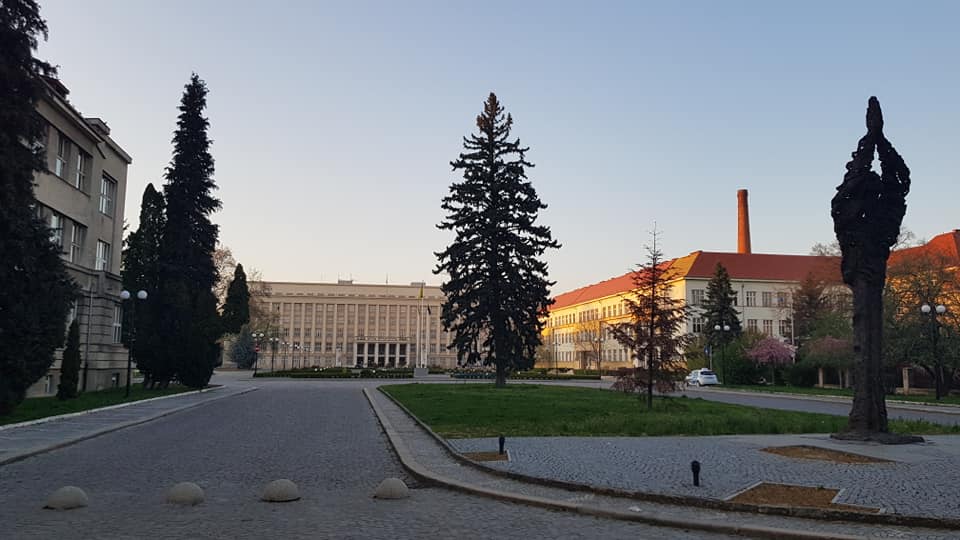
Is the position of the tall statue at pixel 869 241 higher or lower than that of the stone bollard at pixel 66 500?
higher

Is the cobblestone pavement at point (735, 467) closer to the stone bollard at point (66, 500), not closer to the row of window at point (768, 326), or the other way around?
the stone bollard at point (66, 500)

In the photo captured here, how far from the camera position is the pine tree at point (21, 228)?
762 inches

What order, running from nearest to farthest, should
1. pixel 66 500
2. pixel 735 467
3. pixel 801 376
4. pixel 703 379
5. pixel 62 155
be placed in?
pixel 66 500, pixel 735 467, pixel 62 155, pixel 703 379, pixel 801 376

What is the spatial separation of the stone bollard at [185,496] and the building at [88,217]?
22.7 metres

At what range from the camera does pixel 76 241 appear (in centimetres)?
3359

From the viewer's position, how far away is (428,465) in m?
12.6

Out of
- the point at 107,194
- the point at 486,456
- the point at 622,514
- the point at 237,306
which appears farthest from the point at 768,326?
the point at 622,514

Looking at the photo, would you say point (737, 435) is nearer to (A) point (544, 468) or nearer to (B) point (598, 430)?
(B) point (598, 430)

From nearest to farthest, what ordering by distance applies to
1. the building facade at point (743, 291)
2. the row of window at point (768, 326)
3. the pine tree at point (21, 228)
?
the pine tree at point (21, 228)
the row of window at point (768, 326)
the building facade at point (743, 291)

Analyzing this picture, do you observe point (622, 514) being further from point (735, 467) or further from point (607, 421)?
point (607, 421)

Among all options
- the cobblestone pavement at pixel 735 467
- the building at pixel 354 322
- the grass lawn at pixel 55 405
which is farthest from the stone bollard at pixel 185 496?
the building at pixel 354 322

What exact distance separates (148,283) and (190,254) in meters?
2.76

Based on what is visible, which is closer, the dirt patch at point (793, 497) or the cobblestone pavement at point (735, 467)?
the dirt patch at point (793, 497)

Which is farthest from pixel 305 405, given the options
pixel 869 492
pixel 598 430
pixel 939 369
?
pixel 939 369
